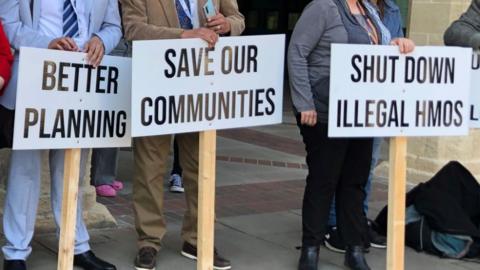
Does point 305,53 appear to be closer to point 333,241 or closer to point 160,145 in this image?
point 160,145

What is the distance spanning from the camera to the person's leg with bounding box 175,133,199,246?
4.72 meters

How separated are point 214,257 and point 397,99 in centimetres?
151

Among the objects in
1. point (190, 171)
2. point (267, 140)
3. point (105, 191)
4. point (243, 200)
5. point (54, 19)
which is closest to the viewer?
point (54, 19)

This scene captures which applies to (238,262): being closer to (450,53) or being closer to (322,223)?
(322,223)

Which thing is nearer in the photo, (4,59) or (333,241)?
(4,59)

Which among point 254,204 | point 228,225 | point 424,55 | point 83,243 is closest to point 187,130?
point 83,243

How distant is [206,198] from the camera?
13.6 feet

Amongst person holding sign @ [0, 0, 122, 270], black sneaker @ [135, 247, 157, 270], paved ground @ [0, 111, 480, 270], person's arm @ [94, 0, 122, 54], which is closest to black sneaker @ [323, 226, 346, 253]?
paved ground @ [0, 111, 480, 270]

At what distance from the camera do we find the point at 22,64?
12.1ft

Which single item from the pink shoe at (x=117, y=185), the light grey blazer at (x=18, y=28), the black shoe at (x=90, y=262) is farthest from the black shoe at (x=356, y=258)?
the pink shoe at (x=117, y=185)

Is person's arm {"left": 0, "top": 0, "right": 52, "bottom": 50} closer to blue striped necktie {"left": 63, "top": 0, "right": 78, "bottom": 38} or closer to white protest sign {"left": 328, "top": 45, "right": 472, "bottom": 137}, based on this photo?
blue striped necktie {"left": 63, "top": 0, "right": 78, "bottom": 38}

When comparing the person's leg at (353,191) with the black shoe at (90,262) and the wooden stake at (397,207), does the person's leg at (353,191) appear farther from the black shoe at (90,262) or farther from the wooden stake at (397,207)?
the black shoe at (90,262)

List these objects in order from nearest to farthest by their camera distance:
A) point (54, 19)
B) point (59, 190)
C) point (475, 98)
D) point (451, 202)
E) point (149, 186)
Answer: point (54, 19)
point (59, 190)
point (149, 186)
point (475, 98)
point (451, 202)

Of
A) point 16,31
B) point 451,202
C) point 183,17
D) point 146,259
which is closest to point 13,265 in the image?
point 146,259
